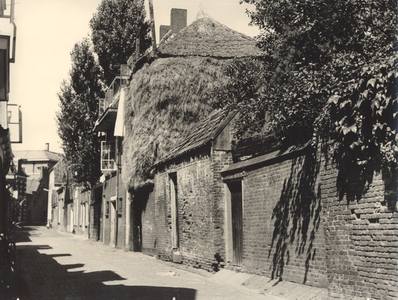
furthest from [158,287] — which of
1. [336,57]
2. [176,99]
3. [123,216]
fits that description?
[123,216]

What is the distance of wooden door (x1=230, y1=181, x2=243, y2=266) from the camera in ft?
37.7

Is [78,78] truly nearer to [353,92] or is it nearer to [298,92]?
[298,92]

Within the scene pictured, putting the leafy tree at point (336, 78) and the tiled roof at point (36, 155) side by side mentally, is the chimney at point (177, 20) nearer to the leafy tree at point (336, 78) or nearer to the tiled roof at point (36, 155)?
the leafy tree at point (336, 78)

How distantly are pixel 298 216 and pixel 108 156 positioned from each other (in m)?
17.7

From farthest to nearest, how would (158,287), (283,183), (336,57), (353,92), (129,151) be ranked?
(129,151), (158,287), (283,183), (336,57), (353,92)

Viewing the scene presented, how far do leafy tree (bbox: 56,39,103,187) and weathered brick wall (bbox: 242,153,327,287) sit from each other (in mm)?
20027

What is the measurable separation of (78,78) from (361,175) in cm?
2567

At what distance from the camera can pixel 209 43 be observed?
61.7 feet

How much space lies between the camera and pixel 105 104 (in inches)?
1076

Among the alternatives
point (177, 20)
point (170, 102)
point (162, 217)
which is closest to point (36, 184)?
point (177, 20)

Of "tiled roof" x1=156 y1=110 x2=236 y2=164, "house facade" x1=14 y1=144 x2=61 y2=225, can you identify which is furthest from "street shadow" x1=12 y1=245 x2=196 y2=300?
"house facade" x1=14 y1=144 x2=61 y2=225

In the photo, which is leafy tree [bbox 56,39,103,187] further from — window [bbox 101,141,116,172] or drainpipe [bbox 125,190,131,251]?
drainpipe [bbox 125,190,131,251]

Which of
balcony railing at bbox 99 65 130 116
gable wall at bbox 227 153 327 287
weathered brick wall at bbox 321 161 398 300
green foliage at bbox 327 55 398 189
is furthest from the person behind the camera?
Result: balcony railing at bbox 99 65 130 116

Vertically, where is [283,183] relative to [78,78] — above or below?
below
